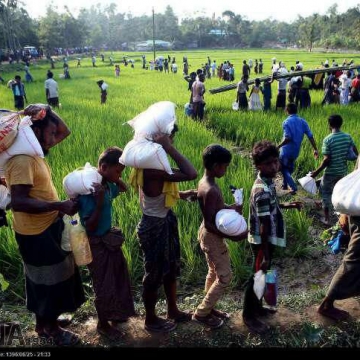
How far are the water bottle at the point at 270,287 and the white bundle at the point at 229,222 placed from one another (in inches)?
13.5

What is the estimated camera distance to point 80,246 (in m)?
2.31

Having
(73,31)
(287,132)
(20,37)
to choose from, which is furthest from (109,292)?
(73,31)

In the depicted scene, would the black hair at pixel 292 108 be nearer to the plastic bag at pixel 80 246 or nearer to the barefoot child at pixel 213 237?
the barefoot child at pixel 213 237

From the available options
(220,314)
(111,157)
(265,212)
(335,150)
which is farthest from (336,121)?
(111,157)

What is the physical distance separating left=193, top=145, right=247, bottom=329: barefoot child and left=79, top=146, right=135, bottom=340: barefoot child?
512 millimetres

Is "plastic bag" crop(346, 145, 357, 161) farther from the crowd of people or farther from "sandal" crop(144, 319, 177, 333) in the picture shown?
"sandal" crop(144, 319, 177, 333)

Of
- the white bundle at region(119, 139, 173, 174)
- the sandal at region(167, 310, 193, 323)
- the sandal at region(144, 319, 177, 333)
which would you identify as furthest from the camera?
the sandal at region(167, 310, 193, 323)

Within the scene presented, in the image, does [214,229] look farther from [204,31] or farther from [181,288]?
[204,31]

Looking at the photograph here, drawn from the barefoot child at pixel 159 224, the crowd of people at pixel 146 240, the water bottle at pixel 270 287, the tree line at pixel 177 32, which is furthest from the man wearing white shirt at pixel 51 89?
the tree line at pixel 177 32

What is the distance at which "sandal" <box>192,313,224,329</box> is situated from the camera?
2.56m

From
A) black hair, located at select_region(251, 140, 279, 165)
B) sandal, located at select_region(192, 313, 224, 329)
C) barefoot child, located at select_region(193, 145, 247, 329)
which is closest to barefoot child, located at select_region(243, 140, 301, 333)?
black hair, located at select_region(251, 140, 279, 165)

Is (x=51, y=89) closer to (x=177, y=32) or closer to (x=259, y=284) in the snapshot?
(x=259, y=284)

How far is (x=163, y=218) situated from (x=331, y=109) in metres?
7.93

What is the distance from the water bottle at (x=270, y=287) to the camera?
7.91ft
